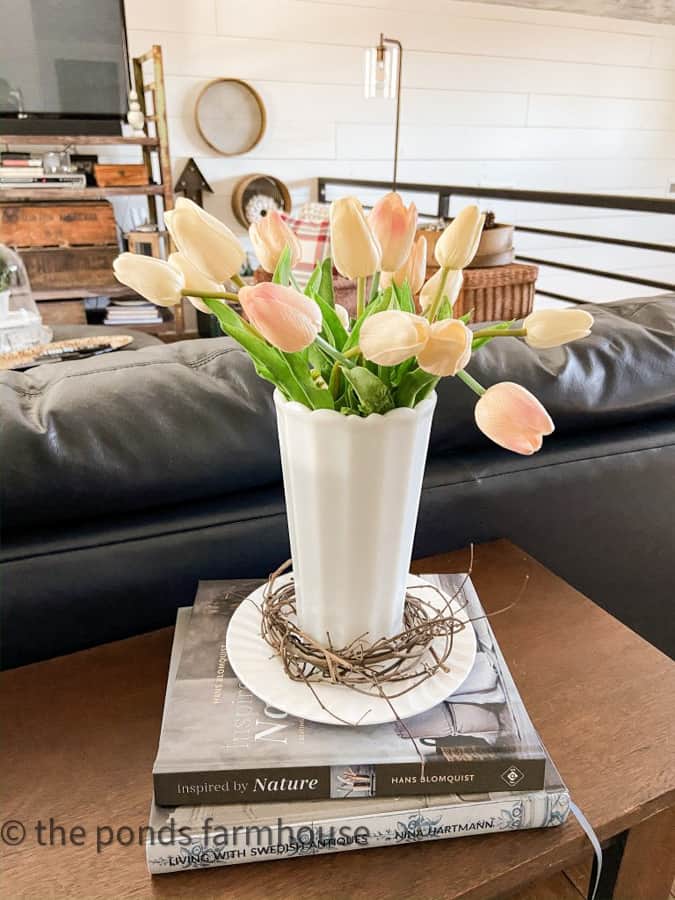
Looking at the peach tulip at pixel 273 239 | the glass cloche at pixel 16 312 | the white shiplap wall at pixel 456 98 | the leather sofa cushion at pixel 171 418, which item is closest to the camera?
the peach tulip at pixel 273 239

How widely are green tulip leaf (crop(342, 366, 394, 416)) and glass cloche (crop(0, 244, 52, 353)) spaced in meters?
1.49

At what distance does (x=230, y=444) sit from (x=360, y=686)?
0.97 ft

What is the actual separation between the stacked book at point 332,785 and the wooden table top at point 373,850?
2 centimetres

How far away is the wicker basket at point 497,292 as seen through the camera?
2303mm

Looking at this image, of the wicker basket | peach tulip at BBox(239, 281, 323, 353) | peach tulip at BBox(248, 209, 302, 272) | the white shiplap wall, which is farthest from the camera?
the white shiplap wall

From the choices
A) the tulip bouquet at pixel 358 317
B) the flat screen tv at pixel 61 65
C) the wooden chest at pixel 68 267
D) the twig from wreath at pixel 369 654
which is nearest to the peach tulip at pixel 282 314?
the tulip bouquet at pixel 358 317

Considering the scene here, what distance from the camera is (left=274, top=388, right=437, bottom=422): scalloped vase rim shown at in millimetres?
480

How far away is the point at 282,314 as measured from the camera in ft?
1.31

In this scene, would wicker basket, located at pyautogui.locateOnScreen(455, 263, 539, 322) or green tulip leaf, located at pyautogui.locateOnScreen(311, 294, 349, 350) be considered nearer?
green tulip leaf, located at pyautogui.locateOnScreen(311, 294, 349, 350)

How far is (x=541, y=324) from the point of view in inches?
18.7

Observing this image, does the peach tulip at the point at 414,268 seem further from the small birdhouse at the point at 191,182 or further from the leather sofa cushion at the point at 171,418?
the small birdhouse at the point at 191,182

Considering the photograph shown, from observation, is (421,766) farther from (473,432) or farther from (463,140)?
(463,140)

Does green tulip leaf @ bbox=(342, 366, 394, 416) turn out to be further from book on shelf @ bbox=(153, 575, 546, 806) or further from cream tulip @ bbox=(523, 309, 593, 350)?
book on shelf @ bbox=(153, 575, 546, 806)

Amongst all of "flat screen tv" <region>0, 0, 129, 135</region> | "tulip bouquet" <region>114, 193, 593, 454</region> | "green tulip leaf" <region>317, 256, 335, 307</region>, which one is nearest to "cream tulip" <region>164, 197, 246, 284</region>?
"tulip bouquet" <region>114, 193, 593, 454</region>
